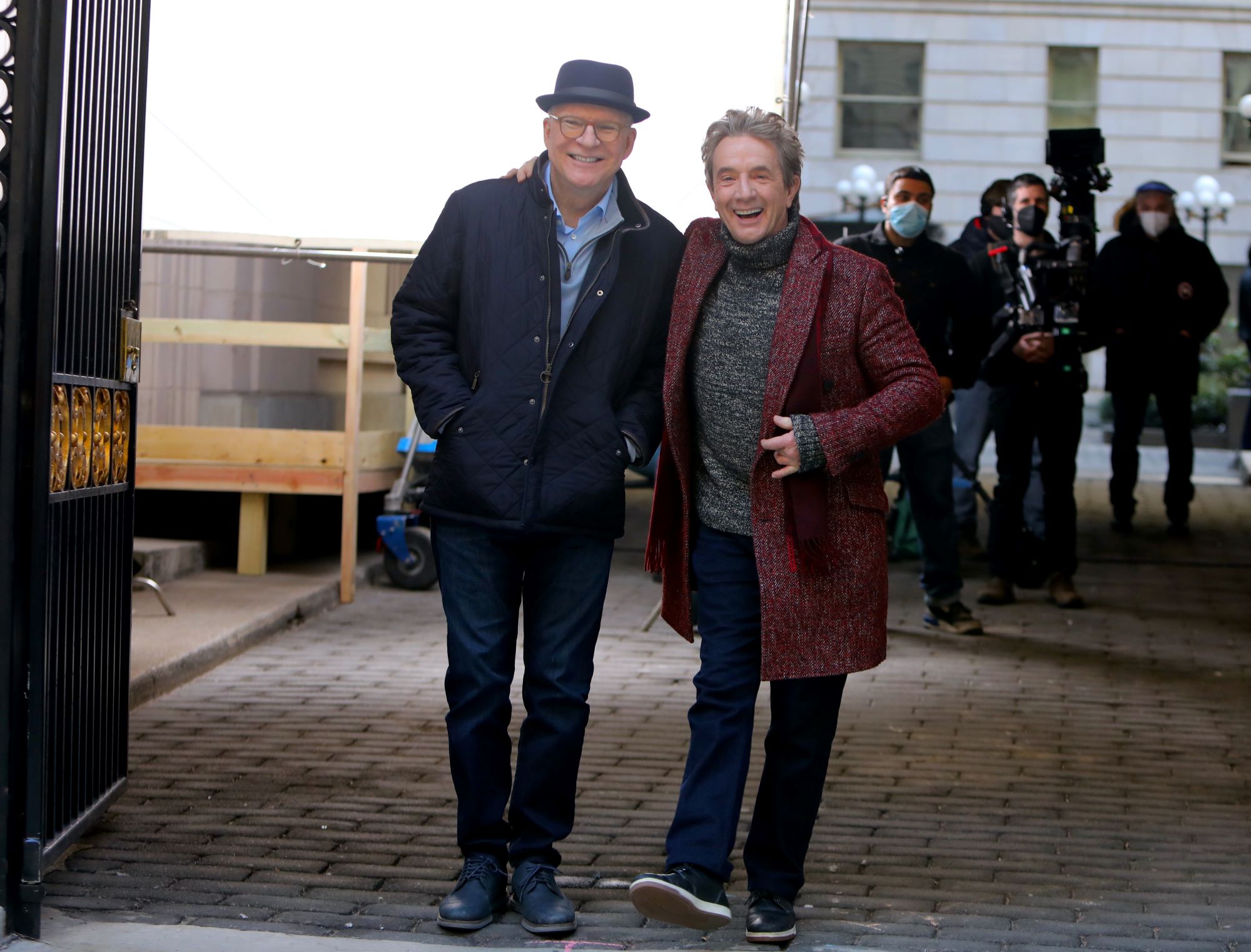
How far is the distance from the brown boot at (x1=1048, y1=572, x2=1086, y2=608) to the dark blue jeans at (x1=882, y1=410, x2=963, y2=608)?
1.25 meters

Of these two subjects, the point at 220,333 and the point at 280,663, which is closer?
the point at 280,663

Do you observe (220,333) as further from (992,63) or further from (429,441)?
(992,63)

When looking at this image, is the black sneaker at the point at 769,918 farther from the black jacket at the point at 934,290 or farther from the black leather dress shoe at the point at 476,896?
the black jacket at the point at 934,290

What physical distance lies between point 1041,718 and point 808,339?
3.16 m

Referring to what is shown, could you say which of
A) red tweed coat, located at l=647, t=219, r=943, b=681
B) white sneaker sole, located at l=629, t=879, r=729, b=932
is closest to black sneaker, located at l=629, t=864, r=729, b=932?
white sneaker sole, located at l=629, t=879, r=729, b=932

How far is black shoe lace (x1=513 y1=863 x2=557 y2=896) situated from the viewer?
3812mm

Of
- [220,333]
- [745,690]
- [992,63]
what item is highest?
[992,63]

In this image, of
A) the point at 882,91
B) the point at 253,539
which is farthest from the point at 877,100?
the point at 253,539

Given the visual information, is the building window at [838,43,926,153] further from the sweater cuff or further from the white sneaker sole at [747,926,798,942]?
the white sneaker sole at [747,926,798,942]

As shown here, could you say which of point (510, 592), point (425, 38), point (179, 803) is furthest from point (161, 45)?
point (510, 592)

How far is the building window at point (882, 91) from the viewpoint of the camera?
27.6 metres

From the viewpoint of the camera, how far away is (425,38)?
6.34 meters

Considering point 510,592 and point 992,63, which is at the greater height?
point 992,63

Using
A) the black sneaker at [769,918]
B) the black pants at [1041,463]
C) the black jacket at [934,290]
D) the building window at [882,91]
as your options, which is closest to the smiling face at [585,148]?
the black sneaker at [769,918]
